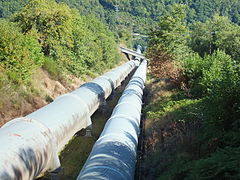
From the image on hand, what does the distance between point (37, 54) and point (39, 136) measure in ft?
39.9

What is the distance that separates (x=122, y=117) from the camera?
1221 cm

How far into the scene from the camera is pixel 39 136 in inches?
374

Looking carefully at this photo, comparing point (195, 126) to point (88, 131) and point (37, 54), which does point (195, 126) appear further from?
point (37, 54)

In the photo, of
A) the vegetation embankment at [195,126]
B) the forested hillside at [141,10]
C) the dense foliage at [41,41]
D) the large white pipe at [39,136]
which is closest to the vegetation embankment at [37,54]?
the dense foliage at [41,41]

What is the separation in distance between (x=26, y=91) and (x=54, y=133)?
7382mm

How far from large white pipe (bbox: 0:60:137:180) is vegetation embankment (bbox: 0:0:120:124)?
330cm

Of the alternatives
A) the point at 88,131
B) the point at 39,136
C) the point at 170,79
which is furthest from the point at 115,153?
the point at 170,79

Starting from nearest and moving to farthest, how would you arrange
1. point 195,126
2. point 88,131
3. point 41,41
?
point 195,126 → point 88,131 → point 41,41

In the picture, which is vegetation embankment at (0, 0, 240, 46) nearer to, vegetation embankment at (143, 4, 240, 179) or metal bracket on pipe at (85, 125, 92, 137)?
vegetation embankment at (143, 4, 240, 179)

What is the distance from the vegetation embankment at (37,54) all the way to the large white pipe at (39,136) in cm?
330

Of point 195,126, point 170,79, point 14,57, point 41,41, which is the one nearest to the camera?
point 195,126

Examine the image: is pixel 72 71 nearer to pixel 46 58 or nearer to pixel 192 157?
pixel 46 58

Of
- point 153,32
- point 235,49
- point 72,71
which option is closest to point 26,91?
point 72,71

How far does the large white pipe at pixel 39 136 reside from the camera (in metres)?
7.84
